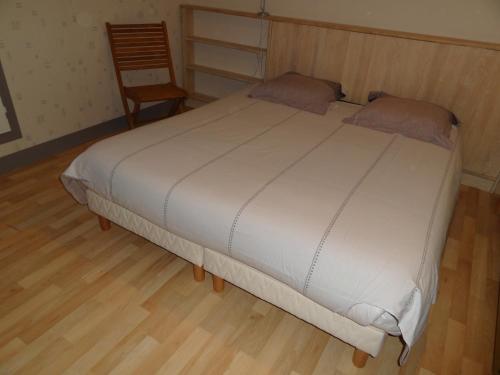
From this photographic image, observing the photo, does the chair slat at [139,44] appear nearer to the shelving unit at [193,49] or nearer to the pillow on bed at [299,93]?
the shelving unit at [193,49]

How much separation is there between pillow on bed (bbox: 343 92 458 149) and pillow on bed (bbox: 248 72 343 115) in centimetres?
31

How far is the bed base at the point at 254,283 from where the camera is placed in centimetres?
136

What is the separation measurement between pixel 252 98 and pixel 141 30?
131 cm

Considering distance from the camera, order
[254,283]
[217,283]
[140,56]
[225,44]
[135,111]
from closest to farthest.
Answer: [254,283]
[217,283]
[135,111]
[140,56]
[225,44]

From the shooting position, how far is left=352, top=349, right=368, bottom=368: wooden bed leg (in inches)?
56.4

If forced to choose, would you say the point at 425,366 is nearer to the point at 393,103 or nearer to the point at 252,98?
the point at 393,103

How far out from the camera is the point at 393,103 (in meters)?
2.50

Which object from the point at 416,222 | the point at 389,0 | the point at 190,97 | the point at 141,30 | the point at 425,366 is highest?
the point at 389,0

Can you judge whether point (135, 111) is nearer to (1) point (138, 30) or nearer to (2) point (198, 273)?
(1) point (138, 30)

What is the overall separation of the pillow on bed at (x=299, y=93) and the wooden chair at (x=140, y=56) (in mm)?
855

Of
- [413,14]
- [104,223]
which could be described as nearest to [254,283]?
[104,223]

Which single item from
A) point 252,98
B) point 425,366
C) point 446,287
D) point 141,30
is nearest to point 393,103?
point 252,98

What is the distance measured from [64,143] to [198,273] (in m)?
2.00

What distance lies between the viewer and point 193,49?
3812 mm
